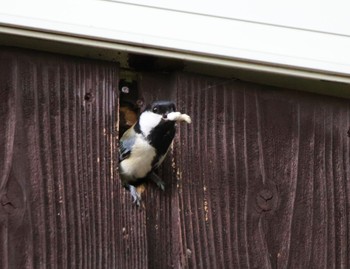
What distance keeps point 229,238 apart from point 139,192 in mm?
232

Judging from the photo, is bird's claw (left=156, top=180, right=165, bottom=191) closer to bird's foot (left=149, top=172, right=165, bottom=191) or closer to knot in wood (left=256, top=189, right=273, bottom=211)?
bird's foot (left=149, top=172, right=165, bottom=191)

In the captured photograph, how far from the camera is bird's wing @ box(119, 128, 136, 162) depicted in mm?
2476

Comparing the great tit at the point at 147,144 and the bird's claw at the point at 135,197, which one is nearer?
the bird's claw at the point at 135,197

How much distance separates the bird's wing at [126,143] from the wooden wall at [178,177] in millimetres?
223

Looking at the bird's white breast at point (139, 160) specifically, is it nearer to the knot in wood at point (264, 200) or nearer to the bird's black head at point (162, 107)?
the bird's black head at point (162, 107)

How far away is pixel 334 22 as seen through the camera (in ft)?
7.66

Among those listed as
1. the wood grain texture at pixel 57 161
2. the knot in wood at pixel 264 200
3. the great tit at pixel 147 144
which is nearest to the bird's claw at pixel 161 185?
the great tit at pixel 147 144

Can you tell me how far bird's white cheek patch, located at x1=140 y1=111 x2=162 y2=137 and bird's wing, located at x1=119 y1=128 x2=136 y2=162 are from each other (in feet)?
0.12

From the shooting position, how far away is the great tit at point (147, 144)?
2.23 metres

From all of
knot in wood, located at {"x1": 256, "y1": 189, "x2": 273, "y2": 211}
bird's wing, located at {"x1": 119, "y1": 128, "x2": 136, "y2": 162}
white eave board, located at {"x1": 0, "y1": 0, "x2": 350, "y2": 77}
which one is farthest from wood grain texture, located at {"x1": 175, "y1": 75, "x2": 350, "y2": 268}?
bird's wing, located at {"x1": 119, "y1": 128, "x2": 136, "y2": 162}

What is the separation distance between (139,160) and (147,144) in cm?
11

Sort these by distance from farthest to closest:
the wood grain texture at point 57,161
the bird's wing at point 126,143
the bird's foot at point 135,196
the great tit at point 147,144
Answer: the bird's wing at point 126,143, the great tit at point 147,144, the bird's foot at point 135,196, the wood grain texture at point 57,161

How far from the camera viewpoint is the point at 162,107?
88.6 inches

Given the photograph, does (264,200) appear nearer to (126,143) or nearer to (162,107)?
(162,107)
